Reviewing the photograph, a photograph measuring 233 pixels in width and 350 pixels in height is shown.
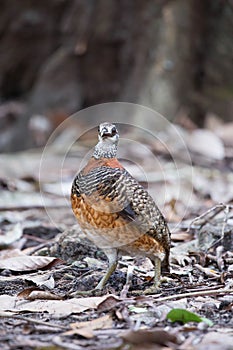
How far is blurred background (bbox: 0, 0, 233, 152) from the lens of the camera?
10484 mm

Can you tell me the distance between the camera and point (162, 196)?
7.48m

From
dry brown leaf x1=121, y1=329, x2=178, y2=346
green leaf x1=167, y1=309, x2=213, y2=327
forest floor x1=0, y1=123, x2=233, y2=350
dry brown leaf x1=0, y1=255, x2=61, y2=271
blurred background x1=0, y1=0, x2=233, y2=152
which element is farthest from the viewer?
blurred background x1=0, y1=0, x2=233, y2=152

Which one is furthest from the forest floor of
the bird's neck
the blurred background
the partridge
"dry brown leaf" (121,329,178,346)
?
the blurred background

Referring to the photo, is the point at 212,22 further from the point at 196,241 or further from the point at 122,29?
the point at 196,241

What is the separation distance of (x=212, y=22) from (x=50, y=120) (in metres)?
2.91

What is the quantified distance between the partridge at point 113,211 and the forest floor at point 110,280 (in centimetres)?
19

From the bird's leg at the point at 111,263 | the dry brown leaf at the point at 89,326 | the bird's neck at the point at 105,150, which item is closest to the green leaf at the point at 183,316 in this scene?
the dry brown leaf at the point at 89,326

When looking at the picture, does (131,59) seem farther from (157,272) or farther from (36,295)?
(36,295)

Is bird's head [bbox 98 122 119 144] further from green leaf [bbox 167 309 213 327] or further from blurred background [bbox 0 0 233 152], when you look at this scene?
blurred background [bbox 0 0 233 152]

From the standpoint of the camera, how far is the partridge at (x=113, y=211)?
4277 mm

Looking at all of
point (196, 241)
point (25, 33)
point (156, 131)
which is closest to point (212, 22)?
point (156, 131)

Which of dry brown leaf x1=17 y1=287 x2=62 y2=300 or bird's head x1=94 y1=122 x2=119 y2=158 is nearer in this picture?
dry brown leaf x1=17 y1=287 x2=62 y2=300

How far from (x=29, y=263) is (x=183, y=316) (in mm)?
1756

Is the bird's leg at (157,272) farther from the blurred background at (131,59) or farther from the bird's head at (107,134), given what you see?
the blurred background at (131,59)
